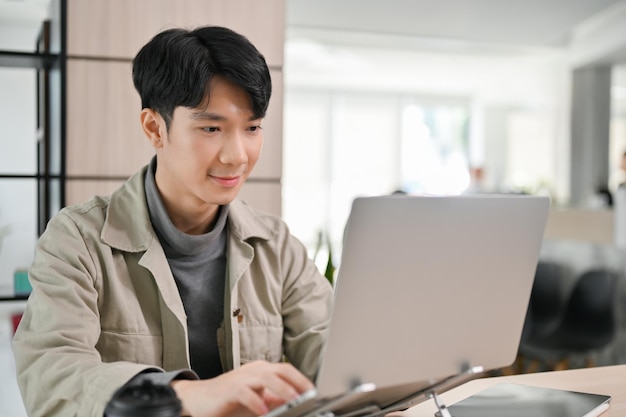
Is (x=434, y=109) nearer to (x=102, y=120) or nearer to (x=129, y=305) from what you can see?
(x=102, y=120)

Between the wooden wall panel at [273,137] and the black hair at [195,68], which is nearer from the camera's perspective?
the black hair at [195,68]

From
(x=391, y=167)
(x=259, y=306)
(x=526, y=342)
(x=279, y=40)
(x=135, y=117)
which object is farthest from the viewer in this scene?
(x=391, y=167)

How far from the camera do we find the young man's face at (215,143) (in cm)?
138

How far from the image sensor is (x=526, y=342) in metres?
4.16

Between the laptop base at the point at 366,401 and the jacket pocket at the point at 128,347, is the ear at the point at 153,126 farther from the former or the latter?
the laptop base at the point at 366,401

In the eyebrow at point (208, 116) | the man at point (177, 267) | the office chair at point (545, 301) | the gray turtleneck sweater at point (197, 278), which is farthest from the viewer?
the office chair at point (545, 301)

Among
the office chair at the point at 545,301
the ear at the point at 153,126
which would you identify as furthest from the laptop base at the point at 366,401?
the office chair at the point at 545,301

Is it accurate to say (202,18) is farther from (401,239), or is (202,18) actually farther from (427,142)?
(427,142)

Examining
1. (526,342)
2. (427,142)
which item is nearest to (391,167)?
(427,142)

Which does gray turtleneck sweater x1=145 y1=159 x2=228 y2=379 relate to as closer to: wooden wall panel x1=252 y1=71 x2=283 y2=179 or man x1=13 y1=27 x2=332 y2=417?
man x1=13 y1=27 x2=332 y2=417

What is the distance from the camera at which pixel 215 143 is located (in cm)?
139

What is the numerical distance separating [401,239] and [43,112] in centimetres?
225

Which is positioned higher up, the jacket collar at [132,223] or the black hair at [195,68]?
the black hair at [195,68]

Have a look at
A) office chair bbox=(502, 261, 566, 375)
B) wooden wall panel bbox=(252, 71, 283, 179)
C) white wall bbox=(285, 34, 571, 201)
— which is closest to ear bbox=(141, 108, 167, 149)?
wooden wall panel bbox=(252, 71, 283, 179)
